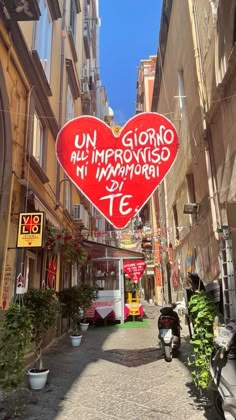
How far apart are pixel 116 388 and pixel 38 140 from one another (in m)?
7.16

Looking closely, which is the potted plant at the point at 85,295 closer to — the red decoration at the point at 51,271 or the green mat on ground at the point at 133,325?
the red decoration at the point at 51,271

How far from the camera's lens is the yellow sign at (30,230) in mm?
7112

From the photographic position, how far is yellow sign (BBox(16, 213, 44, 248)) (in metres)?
7.11

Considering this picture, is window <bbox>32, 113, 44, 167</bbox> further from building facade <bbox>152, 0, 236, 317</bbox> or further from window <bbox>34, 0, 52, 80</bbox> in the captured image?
building facade <bbox>152, 0, 236, 317</bbox>

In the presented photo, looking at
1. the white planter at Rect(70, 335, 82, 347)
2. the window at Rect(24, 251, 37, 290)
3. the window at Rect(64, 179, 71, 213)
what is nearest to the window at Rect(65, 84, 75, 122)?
the window at Rect(64, 179, 71, 213)

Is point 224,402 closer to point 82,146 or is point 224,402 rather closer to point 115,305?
point 82,146

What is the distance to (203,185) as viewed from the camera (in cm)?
1041

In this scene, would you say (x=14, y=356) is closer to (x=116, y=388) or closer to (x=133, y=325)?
(x=116, y=388)

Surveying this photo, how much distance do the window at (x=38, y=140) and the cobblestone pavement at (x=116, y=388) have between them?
5.39m

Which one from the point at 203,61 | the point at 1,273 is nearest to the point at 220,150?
the point at 203,61

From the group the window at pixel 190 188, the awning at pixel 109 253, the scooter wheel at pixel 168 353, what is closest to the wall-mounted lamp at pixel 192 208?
the window at pixel 190 188

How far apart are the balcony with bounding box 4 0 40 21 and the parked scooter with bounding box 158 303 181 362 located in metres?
7.05

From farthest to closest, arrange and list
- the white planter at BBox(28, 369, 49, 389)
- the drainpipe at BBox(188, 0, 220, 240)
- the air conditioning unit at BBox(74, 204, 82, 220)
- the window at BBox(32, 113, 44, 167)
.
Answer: the air conditioning unit at BBox(74, 204, 82, 220) → the window at BBox(32, 113, 44, 167) → the drainpipe at BBox(188, 0, 220, 240) → the white planter at BBox(28, 369, 49, 389)

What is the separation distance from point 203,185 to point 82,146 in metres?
6.17
